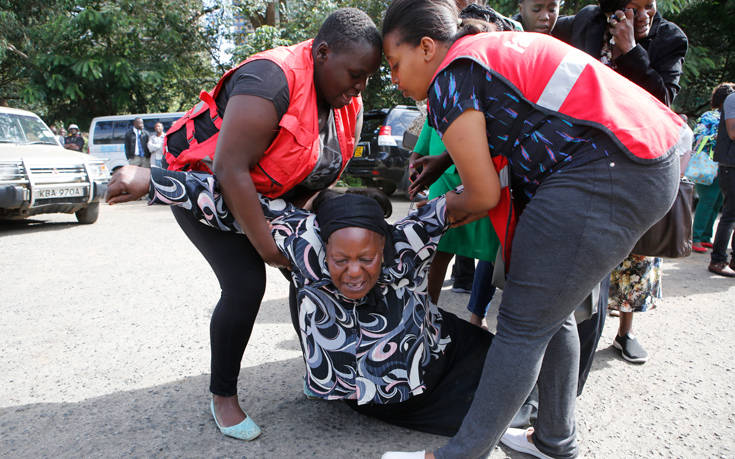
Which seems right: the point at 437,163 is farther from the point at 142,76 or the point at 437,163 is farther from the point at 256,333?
the point at 142,76

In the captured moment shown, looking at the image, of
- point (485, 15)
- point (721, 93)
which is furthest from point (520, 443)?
point (721, 93)

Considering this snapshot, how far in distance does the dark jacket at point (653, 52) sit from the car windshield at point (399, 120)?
24.8ft

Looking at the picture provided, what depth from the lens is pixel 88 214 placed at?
778 centimetres

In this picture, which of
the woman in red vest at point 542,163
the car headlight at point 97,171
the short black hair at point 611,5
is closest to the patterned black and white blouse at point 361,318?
the woman in red vest at point 542,163

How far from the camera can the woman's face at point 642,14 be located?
2.39 meters

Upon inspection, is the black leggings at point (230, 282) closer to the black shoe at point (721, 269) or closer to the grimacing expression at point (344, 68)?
the grimacing expression at point (344, 68)

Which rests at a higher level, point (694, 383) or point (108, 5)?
point (108, 5)

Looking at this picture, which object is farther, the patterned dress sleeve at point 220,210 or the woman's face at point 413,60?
the patterned dress sleeve at point 220,210

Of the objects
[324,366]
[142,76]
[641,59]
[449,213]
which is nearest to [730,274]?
[641,59]

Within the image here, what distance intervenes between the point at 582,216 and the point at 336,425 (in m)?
1.48

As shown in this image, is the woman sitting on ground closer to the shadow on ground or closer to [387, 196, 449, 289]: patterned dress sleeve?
[387, 196, 449, 289]: patterned dress sleeve

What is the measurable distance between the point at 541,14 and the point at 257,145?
6.11 ft

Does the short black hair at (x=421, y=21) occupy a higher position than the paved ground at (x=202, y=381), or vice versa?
the short black hair at (x=421, y=21)

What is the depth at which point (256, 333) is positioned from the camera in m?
3.29
